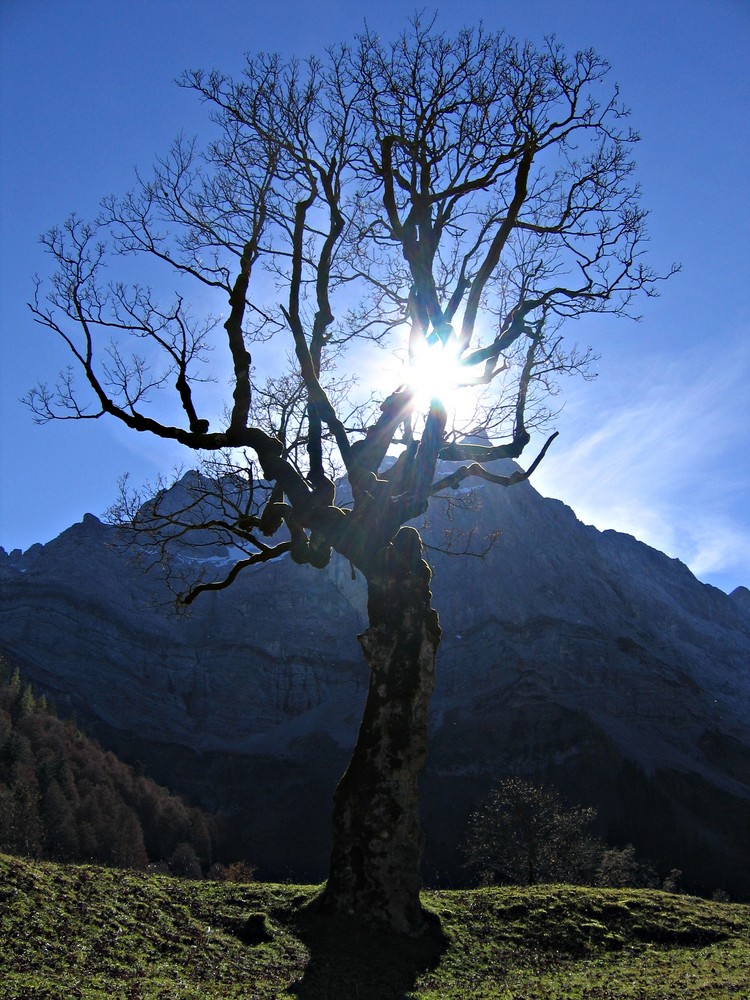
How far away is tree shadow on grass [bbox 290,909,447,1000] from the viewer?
8.72 meters

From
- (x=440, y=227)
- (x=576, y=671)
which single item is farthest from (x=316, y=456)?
(x=576, y=671)

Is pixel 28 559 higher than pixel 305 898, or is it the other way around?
pixel 28 559

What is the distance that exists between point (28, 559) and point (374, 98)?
191955 mm

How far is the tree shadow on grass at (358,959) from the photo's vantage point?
872 centimetres

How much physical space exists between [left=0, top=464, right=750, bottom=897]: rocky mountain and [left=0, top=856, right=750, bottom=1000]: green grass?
327 feet

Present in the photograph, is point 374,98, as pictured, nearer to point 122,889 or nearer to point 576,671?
point 122,889

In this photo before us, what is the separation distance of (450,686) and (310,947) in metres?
146

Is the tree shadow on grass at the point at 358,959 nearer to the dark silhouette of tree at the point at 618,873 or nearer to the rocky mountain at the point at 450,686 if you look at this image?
the dark silhouette of tree at the point at 618,873

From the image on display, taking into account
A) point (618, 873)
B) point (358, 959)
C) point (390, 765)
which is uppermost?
point (390, 765)

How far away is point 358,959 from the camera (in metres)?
9.37

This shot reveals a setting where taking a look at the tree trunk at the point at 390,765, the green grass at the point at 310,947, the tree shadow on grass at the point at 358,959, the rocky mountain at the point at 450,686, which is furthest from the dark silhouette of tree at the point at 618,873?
the rocky mountain at the point at 450,686

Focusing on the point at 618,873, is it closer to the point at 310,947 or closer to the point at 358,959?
the point at 310,947

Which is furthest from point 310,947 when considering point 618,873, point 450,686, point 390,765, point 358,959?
point 450,686

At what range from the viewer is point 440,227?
14.2 meters
